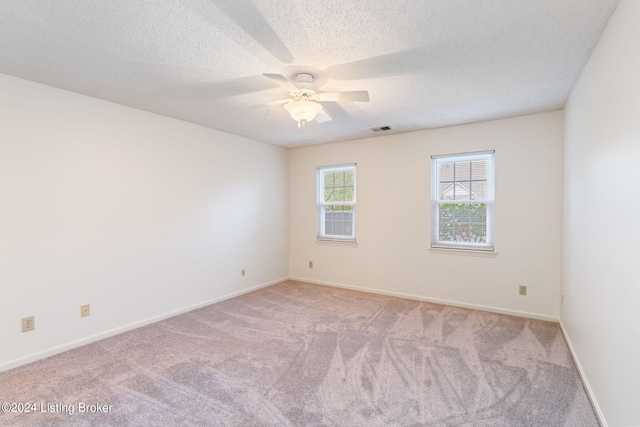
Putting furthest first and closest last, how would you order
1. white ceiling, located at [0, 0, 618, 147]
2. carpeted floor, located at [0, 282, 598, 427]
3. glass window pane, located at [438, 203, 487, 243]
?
glass window pane, located at [438, 203, 487, 243] → carpeted floor, located at [0, 282, 598, 427] → white ceiling, located at [0, 0, 618, 147]

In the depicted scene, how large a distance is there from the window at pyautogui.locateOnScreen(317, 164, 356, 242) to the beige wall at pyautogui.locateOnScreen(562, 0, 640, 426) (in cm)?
290

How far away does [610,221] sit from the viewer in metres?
1.74

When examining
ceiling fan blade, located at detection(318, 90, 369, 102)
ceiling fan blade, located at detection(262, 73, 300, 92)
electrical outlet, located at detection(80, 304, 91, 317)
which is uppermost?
ceiling fan blade, located at detection(262, 73, 300, 92)

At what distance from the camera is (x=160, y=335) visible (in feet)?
10.1

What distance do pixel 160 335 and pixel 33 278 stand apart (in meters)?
1.20

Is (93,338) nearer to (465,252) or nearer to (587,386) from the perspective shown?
(587,386)

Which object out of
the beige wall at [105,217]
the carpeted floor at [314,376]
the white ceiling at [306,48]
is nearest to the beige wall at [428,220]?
the carpeted floor at [314,376]

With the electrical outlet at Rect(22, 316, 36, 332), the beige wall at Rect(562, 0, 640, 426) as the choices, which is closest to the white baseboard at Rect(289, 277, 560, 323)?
the beige wall at Rect(562, 0, 640, 426)

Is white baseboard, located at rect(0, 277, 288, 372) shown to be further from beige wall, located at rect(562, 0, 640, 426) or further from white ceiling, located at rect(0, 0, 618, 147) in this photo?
beige wall, located at rect(562, 0, 640, 426)

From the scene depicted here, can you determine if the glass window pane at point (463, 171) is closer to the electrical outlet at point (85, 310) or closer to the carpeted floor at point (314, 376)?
the carpeted floor at point (314, 376)

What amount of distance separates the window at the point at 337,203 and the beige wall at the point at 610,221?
2903 millimetres

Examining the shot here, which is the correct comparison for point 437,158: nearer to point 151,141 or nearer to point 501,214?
point 501,214

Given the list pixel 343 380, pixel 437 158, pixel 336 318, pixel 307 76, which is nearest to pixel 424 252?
pixel 437 158

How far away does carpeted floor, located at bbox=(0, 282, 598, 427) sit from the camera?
1867mm
